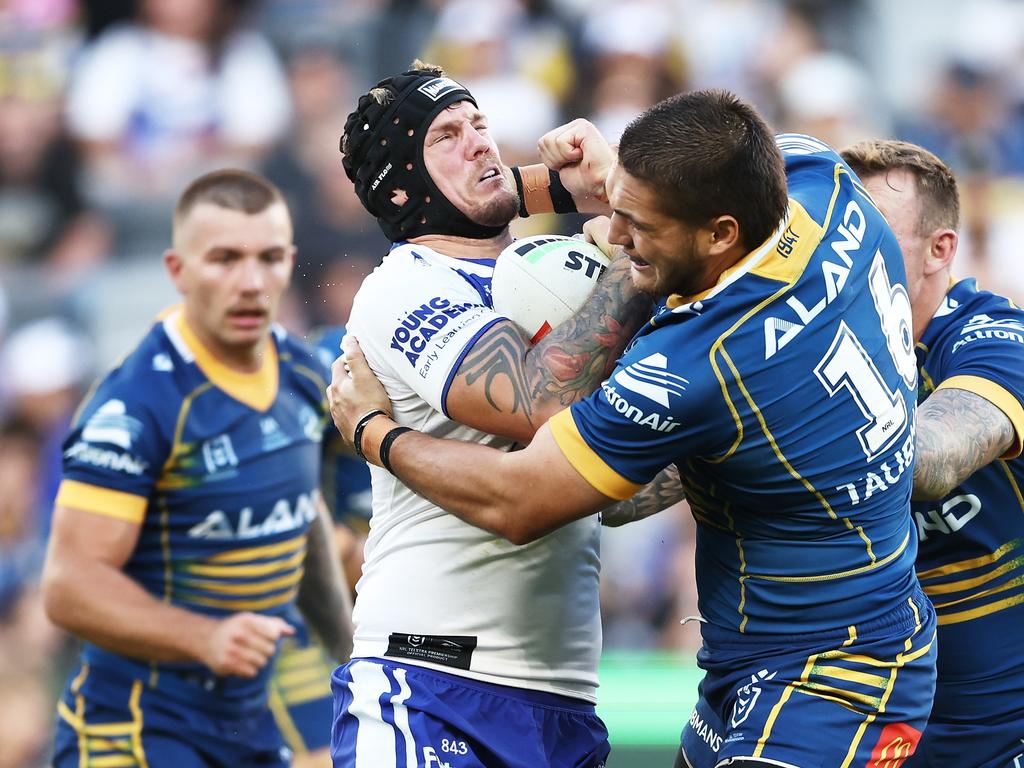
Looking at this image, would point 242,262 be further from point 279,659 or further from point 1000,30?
point 1000,30

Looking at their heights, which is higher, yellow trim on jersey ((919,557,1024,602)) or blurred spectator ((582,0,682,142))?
blurred spectator ((582,0,682,142))

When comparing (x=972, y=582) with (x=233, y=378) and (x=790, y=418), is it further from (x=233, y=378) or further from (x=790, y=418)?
(x=233, y=378)

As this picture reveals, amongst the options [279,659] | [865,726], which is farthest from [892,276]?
[279,659]

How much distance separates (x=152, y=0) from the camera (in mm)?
11969

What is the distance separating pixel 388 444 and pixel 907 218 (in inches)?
66.8

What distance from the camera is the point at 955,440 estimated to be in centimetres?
391

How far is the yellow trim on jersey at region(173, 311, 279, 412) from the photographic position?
19.1 ft

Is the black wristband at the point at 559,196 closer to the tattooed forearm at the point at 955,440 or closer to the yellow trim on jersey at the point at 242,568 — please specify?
the tattooed forearm at the point at 955,440

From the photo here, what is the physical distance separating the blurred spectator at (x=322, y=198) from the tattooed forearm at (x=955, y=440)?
6824mm

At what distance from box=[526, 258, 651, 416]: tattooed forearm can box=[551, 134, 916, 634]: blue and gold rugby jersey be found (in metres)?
0.13

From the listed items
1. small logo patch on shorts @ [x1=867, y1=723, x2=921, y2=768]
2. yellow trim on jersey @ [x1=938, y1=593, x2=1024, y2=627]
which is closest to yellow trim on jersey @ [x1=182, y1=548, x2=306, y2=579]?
yellow trim on jersey @ [x1=938, y1=593, x2=1024, y2=627]

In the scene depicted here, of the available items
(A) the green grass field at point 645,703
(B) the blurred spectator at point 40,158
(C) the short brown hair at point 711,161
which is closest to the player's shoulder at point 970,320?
(C) the short brown hair at point 711,161

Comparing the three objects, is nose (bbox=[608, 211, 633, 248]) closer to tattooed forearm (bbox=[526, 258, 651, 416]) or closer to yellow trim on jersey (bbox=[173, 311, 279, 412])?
tattooed forearm (bbox=[526, 258, 651, 416])

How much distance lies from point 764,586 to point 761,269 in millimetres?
794
